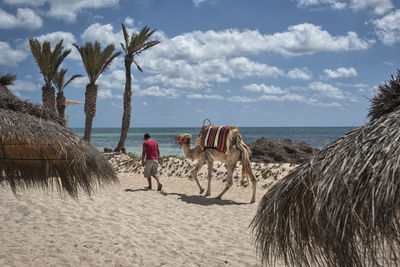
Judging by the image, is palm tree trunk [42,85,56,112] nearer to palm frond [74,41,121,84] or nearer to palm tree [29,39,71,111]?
palm tree [29,39,71,111]

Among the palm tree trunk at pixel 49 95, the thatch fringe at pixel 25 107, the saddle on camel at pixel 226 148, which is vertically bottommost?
the saddle on camel at pixel 226 148

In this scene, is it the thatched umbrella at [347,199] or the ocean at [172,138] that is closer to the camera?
the thatched umbrella at [347,199]

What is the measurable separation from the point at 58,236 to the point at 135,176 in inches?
327

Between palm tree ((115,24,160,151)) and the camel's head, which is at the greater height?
palm tree ((115,24,160,151))

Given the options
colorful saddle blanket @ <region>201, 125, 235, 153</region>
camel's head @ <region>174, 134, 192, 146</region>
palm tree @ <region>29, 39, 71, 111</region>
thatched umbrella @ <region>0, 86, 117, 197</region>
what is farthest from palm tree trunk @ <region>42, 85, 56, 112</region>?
thatched umbrella @ <region>0, 86, 117, 197</region>

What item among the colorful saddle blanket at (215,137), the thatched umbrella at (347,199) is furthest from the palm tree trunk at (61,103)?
the thatched umbrella at (347,199)

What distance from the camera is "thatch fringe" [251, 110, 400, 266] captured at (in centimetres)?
243

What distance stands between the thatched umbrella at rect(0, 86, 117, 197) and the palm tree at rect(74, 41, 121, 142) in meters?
14.8

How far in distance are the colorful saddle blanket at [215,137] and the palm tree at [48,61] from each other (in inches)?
403

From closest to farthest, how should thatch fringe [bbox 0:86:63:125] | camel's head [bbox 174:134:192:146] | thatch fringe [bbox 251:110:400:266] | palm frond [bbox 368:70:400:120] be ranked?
thatch fringe [bbox 251:110:400:266], palm frond [bbox 368:70:400:120], thatch fringe [bbox 0:86:63:125], camel's head [bbox 174:134:192:146]

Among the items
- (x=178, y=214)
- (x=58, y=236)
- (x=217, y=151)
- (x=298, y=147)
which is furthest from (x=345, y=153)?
(x=298, y=147)

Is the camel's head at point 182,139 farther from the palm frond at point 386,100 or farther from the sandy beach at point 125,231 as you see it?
the palm frond at point 386,100

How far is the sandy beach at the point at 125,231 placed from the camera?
538 cm

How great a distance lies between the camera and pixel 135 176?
14391mm
